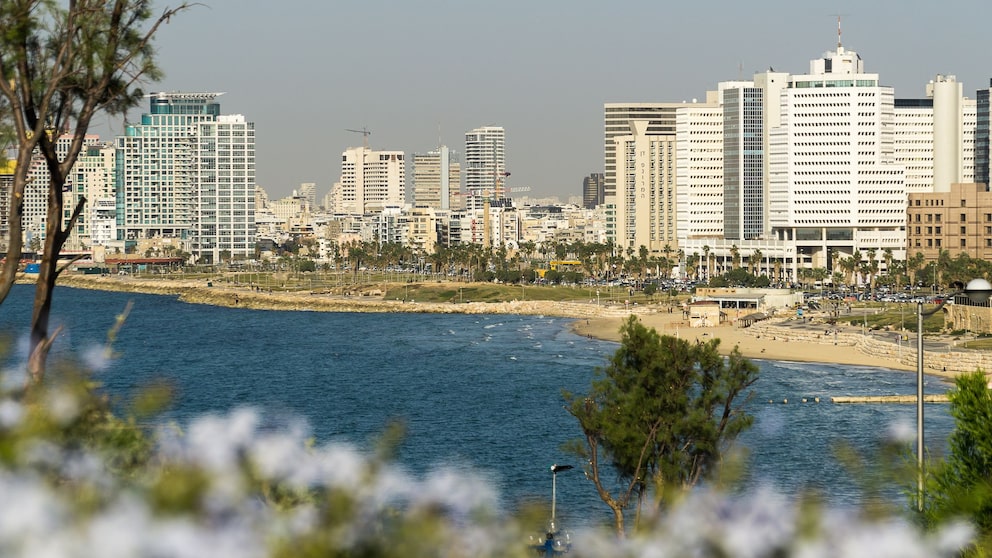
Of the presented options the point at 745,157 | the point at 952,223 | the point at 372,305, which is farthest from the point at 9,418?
the point at 745,157

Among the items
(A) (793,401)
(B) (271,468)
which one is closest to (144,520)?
(B) (271,468)

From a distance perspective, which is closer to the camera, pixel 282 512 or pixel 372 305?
pixel 282 512

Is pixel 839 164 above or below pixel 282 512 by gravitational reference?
above

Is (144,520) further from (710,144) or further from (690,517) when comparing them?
(710,144)

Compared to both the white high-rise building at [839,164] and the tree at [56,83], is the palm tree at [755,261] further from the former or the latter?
the tree at [56,83]

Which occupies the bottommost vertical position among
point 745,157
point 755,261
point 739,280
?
point 739,280

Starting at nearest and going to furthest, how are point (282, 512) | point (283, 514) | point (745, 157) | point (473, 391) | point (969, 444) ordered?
point (283, 514) → point (282, 512) → point (969, 444) → point (473, 391) → point (745, 157)

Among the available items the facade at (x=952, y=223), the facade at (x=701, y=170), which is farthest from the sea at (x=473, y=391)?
the facade at (x=701, y=170)

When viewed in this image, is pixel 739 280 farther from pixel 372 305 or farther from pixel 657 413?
pixel 657 413

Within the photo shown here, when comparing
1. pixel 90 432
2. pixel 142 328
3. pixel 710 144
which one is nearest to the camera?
pixel 90 432
